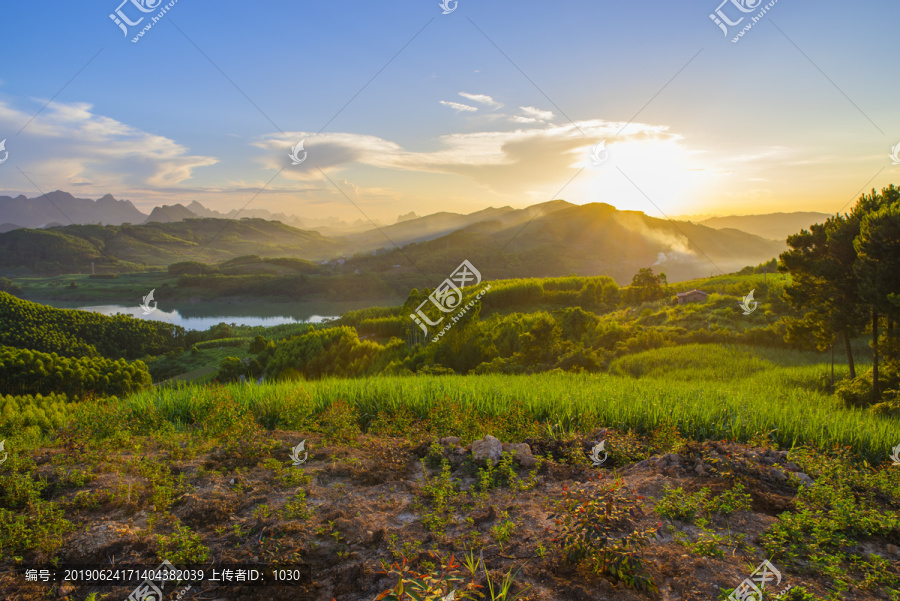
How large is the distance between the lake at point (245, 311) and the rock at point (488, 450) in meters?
41.6

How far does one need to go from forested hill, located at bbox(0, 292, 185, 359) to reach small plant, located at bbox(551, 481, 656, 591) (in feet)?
84.8

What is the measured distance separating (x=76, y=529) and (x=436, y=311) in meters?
12.4

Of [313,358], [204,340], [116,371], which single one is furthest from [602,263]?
[116,371]

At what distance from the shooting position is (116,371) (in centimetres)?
1201

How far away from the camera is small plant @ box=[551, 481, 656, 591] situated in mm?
3127

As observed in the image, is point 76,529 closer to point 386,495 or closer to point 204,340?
point 386,495

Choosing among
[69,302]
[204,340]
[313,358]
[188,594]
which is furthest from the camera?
[69,302]

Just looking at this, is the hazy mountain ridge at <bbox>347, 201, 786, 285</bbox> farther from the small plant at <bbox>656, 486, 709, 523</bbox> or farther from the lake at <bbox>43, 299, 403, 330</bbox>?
the small plant at <bbox>656, 486, 709, 523</bbox>

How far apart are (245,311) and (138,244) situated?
2051 inches

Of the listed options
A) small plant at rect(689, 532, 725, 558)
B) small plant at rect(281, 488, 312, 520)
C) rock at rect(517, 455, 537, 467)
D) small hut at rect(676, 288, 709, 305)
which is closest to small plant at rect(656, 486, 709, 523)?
small plant at rect(689, 532, 725, 558)

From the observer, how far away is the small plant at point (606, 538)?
10.3ft

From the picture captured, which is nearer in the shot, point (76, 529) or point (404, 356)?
point (76, 529)

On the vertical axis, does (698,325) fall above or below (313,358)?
above

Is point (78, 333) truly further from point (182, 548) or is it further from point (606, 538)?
point (606, 538)
